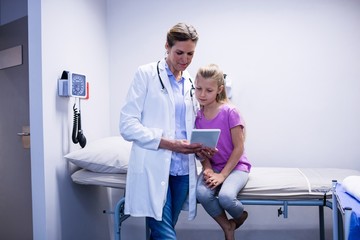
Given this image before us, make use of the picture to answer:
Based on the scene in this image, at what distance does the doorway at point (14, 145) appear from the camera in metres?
1.94

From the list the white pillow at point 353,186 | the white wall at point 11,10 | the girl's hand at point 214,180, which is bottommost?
the girl's hand at point 214,180

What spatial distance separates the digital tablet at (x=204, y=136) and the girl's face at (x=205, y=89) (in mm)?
241

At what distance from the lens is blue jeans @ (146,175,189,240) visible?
1200mm

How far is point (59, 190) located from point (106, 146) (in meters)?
0.31

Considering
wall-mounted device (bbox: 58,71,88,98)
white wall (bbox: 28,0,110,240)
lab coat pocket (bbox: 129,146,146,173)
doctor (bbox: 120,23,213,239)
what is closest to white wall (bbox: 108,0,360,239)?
white wall (bbox: 28,0,110,240)

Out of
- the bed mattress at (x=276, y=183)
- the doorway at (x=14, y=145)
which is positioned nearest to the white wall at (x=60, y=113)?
the bed mattress at (x=276, y=183)

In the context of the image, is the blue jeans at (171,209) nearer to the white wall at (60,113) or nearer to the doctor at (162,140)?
the doctor at (162,140)

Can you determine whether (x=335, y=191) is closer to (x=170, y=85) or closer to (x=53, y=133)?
(x=170, y=85)

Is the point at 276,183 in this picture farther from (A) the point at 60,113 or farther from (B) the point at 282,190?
(A) the point at 60,113

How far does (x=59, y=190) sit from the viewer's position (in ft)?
5.15

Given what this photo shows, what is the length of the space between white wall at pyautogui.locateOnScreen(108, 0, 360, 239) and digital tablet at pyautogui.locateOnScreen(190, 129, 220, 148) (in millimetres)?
953

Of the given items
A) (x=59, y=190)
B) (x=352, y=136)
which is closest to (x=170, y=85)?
(x=59, y=190)

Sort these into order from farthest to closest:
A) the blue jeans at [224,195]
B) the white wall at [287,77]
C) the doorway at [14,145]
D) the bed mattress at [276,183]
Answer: the white wall at [287,77], the doorway at [14,145], the bed mattress at [276,183], the blue jeans at [224,195]

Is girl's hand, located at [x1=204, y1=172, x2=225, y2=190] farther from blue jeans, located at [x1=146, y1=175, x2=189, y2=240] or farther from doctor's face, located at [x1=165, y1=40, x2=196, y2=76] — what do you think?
doctor's face, located at [x1=165, y1=40, x2=196, y2=76]
